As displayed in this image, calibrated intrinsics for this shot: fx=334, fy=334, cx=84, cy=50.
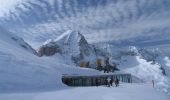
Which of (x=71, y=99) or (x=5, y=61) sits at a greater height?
(x=5, y=61)

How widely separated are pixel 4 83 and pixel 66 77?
22.5 meters

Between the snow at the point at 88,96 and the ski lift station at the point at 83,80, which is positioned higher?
the snow at the point at 88,96

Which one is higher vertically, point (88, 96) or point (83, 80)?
point (88, 96)

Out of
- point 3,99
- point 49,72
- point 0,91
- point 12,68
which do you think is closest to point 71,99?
point 3,99

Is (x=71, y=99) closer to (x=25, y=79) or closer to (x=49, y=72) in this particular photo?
(x=25, y=79)

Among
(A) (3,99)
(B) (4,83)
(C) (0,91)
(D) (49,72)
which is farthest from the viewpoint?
(D) (49,72)

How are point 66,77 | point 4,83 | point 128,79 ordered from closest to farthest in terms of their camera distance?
point 4,83, point 66,77, point 128,79

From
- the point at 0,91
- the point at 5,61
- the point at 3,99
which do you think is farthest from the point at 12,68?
the point at 3,99

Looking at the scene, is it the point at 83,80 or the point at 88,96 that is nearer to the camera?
the point at 88,96

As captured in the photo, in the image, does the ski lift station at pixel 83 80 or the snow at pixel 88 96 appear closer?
the snow at pixel 88 96

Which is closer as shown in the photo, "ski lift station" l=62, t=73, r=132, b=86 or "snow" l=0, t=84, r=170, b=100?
"snow" l=0, t=84, r=170, b=100

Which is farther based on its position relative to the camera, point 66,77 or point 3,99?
point 66,77

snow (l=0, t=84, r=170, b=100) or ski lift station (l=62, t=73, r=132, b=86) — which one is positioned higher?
snow (l=0, t=84, r=170, b=100)

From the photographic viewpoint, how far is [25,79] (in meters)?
47.7
